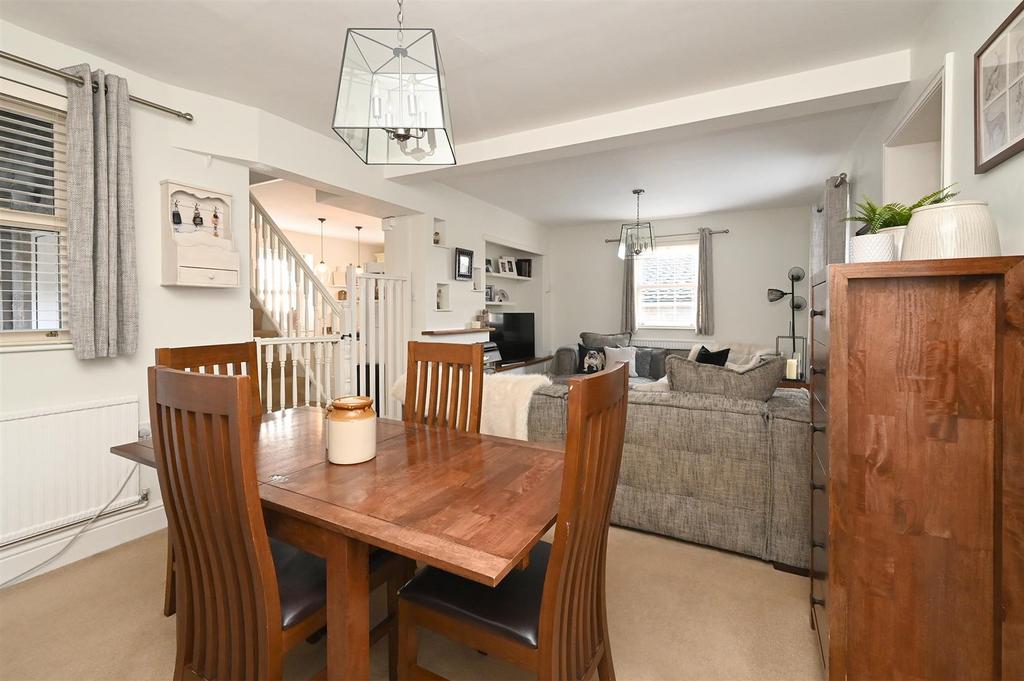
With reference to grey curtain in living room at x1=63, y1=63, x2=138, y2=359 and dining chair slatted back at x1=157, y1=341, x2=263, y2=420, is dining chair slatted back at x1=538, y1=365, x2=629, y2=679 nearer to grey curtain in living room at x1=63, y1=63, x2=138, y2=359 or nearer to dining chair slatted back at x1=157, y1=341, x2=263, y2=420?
dining chair slatted back at x1=157, y1=341, x2=263, y2=420

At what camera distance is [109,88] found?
7.93 feet

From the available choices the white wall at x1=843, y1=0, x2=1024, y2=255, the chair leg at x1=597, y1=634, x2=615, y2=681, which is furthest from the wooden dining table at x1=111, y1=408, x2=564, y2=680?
the white wall at x1=843, y1=0, x2=1024, y2=255

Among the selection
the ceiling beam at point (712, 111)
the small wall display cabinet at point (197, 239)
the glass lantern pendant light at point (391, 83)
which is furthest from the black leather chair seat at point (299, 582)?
the ceiling beam at point (712, 111)

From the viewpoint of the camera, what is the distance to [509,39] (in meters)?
2.33

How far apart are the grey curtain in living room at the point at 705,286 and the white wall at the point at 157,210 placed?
15.1ft

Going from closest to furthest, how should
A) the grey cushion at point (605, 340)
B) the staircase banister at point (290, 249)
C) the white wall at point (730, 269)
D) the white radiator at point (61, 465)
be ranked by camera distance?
1. the white radiator at point (61, 465)
2. the staircase banister at point (290, 249)
3. the white wall at point (730, 269)
4. the grey cushion at point (605, 340)

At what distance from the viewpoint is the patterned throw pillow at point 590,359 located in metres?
6.16

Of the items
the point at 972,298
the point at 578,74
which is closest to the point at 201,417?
the point at 972,298

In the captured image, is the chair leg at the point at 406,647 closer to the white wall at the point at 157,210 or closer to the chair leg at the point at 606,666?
the chair leg at the point at 606,666

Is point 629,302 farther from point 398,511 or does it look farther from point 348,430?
point 398,511

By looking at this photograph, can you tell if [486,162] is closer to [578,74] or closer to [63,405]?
[578,74]

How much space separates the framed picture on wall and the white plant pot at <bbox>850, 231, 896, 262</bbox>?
0.40m

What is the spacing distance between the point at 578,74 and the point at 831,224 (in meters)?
2.40

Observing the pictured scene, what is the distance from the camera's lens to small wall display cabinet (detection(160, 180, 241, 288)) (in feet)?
8.86
